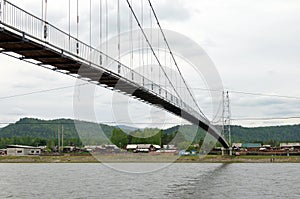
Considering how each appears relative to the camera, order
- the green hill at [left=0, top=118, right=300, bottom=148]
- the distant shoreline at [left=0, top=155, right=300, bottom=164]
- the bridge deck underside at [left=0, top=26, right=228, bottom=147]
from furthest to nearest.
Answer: the green hill at [left=0, top=118, right=300, bottom=148]
the distant shoreline at [left=0, top=155, right=300, bottom=164]
the bridge deck underside at [left=0, top=26, right=228, bottom=147]

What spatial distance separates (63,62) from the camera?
2250 centimetres

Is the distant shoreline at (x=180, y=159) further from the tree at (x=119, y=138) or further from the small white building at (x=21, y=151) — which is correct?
the small white building at (x=21, y=151)

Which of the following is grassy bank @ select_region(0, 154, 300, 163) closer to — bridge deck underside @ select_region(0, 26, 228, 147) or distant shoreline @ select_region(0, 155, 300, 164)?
distant shoreline @ select_region(0, 155, 300, 164)

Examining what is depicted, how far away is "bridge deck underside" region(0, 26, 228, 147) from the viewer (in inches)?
721

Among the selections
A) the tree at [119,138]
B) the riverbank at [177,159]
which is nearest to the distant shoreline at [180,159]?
the riverbank at [177,159]

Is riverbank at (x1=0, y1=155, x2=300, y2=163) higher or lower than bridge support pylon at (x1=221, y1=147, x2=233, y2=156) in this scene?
lower

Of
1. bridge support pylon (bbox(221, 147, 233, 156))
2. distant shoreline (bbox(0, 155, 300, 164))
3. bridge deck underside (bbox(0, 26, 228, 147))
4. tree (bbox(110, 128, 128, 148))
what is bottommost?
distant shoreline (bbox(0, 155, 300, 164))

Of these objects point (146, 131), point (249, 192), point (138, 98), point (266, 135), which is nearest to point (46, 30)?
point (138, 98)

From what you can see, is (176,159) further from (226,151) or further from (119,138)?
(119,138)

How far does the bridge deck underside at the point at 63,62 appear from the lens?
1831 cm

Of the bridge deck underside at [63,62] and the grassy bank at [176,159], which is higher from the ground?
the bridge deck underside at [63,62]

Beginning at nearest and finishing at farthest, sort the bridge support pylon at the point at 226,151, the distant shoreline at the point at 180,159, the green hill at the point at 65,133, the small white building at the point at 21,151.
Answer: the distant shoreline at the point at 180,159 < the bridge support pylon at the point at 226,151 < the small white building at the point at 21,151 < the green hill at the point at 65,133

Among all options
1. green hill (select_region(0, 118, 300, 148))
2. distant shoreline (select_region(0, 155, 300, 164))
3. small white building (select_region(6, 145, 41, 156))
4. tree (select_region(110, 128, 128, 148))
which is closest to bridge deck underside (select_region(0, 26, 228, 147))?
distant shoreline (select_region(0, 155, 300, 164))

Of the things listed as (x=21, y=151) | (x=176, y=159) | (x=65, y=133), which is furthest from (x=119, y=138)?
(x=65, y=133)
